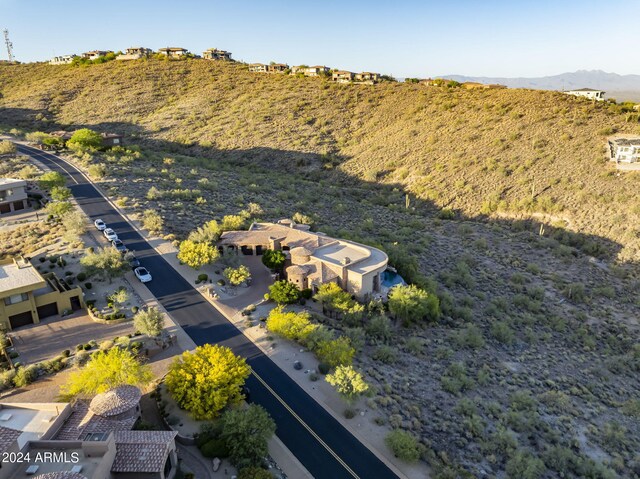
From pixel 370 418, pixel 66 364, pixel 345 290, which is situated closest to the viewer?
pixel 370 418

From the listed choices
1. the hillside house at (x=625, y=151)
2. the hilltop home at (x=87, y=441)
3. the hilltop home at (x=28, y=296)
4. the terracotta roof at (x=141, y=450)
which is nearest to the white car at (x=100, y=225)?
the hilltop home at (x=28, y=296)

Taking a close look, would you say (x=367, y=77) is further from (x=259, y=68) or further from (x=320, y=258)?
(x=320, y=258)

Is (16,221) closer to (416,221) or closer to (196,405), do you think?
(196,405)

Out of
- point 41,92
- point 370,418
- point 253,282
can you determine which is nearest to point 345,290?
point 253,282

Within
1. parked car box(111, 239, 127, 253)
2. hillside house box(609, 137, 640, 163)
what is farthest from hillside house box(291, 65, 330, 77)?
parked car box(111, 239, 127, 253)

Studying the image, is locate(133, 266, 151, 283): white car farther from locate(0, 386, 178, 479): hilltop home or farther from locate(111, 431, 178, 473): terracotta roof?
locate(111, 431, 178, 473): terracotta roof
